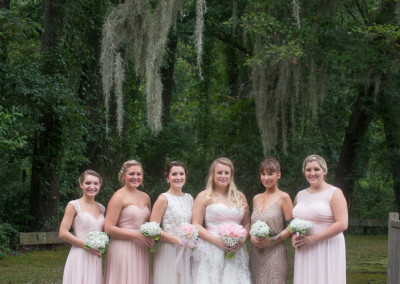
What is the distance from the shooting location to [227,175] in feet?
18.2

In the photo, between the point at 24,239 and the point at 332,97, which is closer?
the point at 24,239

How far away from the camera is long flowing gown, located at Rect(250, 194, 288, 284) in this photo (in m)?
5.40

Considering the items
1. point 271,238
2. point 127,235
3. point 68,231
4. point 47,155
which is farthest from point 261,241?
point 47,155

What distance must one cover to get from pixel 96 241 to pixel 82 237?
0.90 feet

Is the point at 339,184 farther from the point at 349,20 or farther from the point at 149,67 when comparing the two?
the point at 149,67

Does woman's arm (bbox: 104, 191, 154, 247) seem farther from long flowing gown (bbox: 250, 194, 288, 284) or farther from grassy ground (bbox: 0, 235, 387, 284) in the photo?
grassy ground (bbox: 0, 235, 387, 284)

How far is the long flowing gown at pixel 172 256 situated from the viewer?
5.58m

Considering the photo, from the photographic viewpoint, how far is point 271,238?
538 cm

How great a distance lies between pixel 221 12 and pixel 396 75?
4.27 m

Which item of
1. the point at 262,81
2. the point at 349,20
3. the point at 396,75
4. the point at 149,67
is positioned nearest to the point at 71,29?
the point at 149,67

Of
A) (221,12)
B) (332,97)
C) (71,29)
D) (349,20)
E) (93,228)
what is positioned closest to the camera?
(93,228)

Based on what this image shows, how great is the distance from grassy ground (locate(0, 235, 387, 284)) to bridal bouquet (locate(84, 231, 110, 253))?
404cm

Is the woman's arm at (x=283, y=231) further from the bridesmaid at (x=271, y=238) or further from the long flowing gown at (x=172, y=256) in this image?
the long flowing gown at (x=172, y=256)

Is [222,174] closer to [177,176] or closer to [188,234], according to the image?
[177,176]
